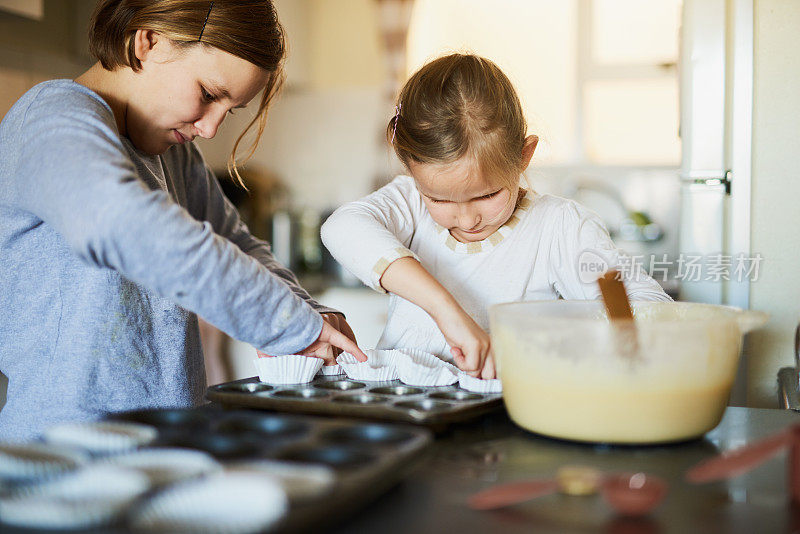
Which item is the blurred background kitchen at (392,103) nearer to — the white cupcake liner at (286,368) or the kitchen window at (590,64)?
the kitchen window at (590,64)

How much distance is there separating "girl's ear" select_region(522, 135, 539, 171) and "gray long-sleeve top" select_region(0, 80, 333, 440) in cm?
46

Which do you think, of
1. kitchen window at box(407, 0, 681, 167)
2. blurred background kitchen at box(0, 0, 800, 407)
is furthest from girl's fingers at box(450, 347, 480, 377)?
kitchen window at box(407, 0, 681, 167)

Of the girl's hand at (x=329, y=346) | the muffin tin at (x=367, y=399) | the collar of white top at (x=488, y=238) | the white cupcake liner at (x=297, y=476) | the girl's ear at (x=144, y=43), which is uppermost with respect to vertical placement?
the girl's ear at (x=144, y=43)

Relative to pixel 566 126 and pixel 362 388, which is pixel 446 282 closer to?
pixel 362 388

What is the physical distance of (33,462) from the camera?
51 cm

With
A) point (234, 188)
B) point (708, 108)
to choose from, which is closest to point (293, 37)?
point (234, 188)

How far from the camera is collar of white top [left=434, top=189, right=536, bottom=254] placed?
4.25 feet

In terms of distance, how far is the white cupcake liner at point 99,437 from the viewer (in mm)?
574

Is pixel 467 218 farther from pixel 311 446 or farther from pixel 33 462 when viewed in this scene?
pixel 33 462

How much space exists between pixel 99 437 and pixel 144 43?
2.15ft

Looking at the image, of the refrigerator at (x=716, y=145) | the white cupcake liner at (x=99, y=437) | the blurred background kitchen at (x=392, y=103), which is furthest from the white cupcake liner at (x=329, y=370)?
the blurred background kitchen at (x=392, y=103)

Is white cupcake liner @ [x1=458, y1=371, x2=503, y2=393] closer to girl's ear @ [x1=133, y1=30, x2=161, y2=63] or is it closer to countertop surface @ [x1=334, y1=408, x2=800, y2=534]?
countertop surface @ [x1=334, y1=408, x2=800, y2=534]

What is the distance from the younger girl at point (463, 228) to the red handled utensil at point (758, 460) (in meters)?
0.44

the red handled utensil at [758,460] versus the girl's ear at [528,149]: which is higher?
the girl's ear at [528,149]
